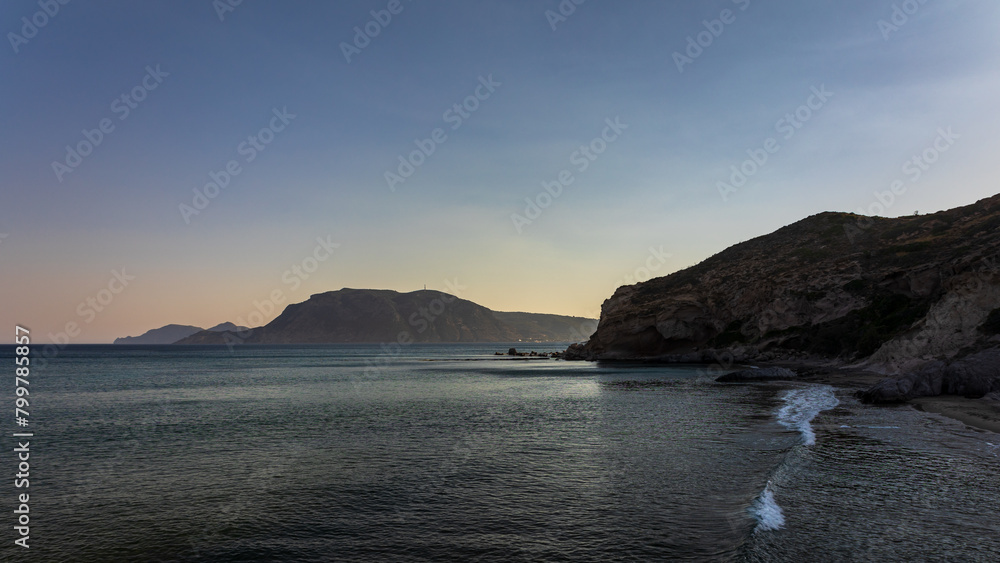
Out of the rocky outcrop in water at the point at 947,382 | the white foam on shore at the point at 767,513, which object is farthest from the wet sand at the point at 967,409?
the white foam on shore at the point at 767,513

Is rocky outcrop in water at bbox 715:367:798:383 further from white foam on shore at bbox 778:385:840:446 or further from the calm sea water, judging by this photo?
the calm sea water

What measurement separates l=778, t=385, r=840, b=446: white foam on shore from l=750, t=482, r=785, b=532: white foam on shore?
867 cm

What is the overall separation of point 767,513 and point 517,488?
6.75 metres

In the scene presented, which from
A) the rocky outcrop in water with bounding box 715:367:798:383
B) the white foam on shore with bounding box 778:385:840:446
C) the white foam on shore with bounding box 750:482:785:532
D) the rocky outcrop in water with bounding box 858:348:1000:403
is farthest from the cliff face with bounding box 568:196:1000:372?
the white foam on shore with bounding box 750:482:785:532

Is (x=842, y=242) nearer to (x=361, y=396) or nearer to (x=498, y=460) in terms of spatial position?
(x=361, y=396)

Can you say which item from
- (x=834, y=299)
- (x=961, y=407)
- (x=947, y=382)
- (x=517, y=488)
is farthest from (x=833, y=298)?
(x=517, y=488)

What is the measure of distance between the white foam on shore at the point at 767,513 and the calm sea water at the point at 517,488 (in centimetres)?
7

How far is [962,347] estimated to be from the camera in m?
43.9

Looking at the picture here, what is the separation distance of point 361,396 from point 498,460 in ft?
93.3

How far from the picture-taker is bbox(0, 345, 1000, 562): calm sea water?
38.3ft

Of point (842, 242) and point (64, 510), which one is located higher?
point (842, 242)

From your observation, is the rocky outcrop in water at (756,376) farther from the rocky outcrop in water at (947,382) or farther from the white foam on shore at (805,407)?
the rocky outcrop in water at (947,382)

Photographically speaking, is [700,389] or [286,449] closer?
[286,449]

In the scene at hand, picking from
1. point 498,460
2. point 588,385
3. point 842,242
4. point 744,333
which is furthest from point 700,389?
point 842,242
